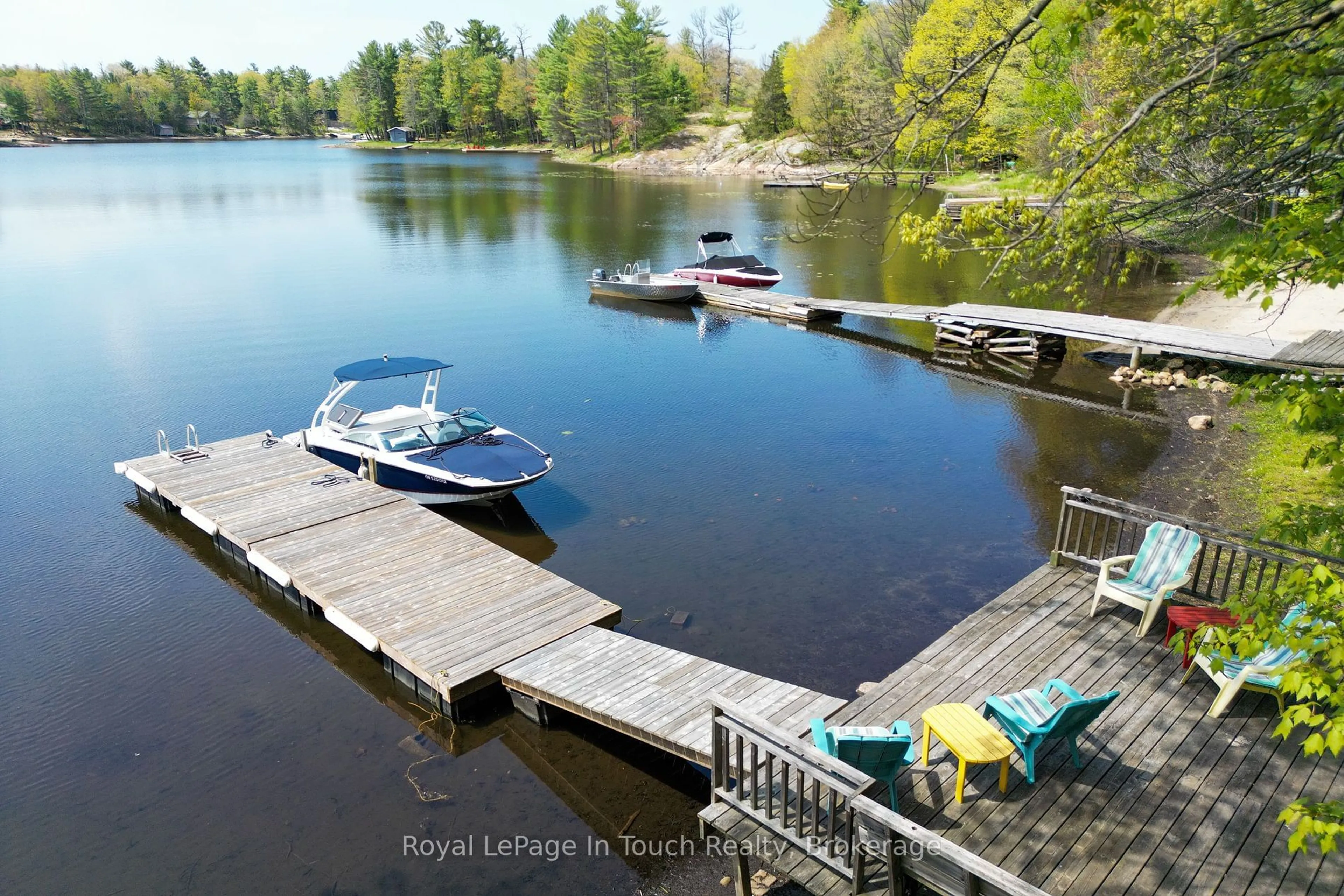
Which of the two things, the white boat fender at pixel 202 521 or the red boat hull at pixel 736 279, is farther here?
the red boat hull at pixel 736 279

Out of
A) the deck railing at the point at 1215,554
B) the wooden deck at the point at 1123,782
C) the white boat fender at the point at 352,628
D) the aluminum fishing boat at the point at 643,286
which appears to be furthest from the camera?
the aluminum fishing boat at the point at 643,286

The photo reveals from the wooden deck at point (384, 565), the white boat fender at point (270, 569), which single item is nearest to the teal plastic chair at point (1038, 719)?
the wooden deck at point (384, 565)

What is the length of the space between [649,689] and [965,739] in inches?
140

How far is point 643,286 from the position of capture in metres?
31.5

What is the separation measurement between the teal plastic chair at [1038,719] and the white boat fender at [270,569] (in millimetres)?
9342

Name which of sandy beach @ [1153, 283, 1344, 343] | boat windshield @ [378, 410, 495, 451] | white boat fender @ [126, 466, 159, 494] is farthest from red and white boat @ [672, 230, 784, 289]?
white boat fender @ [126, 466, 159, 494]

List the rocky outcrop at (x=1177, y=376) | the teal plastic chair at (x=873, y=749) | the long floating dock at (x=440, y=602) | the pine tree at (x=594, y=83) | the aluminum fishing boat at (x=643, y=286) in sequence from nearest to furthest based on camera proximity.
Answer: the teal plastic chair at (x=873, y=749)
the long floating dock at (x=440, y=602)
the rocky outcrop at (x=1177, y=376)
the aluminum fishing boat at (x=643, y=286)
the pine tree at (x=594, y=83)

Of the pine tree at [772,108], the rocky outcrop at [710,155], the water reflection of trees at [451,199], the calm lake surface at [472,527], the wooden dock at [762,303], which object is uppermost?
the pine tree at [772,108]

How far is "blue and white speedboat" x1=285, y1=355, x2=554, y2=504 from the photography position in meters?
14.5

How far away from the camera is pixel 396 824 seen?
840 cm

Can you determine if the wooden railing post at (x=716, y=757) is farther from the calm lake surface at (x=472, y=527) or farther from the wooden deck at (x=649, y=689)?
A: the calm lake surface at (x=472, y=527)

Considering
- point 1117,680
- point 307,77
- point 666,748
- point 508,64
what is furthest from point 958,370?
point 307,77

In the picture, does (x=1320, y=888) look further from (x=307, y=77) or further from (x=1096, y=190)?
(x=307, y=77)

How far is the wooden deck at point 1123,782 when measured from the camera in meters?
5.91
